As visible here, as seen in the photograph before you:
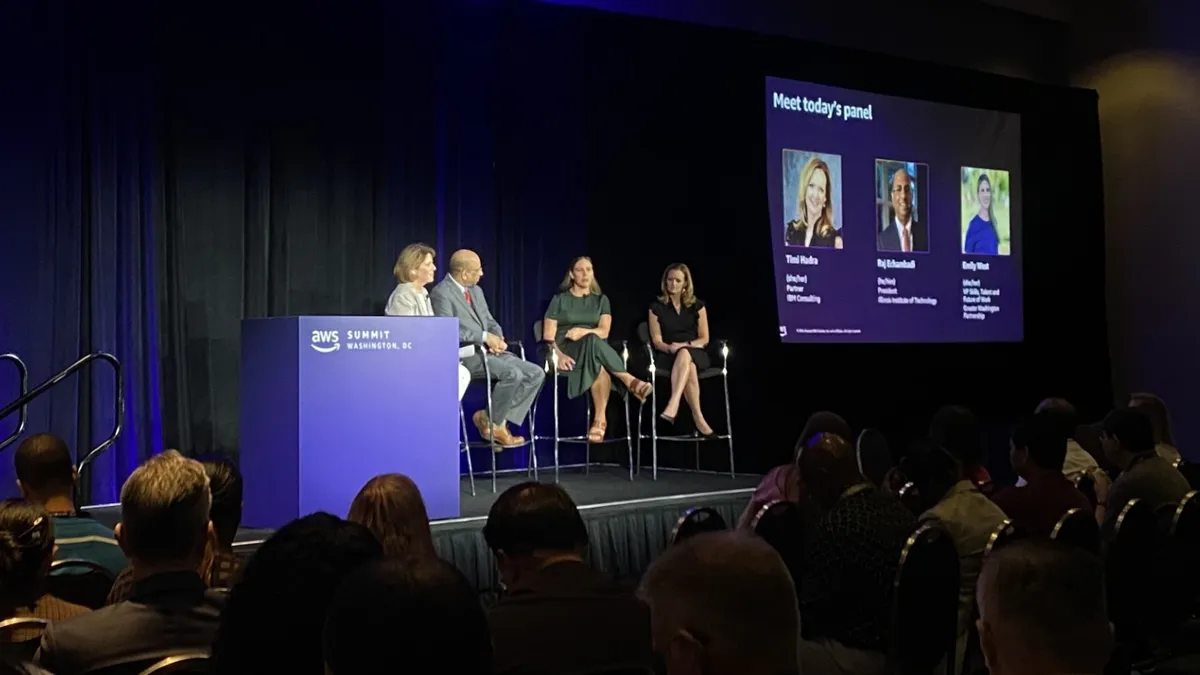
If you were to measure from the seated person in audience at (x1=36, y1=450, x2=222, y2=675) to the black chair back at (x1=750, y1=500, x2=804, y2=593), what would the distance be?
148cm

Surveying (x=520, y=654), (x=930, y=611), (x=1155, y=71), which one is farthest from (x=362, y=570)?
(x=1155, y=71)

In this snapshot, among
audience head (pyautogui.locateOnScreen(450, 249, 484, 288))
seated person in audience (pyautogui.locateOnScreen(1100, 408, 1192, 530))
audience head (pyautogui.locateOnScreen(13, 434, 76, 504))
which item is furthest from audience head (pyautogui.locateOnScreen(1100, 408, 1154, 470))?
audience head (pyautogui.locateOnScreen(13, 434, 76, 504))

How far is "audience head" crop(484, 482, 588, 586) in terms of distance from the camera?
221 cm

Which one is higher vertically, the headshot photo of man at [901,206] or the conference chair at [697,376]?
the headshot photo of man at [901,206]

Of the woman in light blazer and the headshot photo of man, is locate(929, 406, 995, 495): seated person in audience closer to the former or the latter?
the woman in light blazer

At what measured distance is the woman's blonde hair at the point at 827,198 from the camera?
7.37 m

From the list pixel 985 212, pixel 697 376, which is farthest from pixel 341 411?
pixel 985 212

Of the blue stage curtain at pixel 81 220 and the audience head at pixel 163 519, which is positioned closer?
the audience head at pixel 163 519

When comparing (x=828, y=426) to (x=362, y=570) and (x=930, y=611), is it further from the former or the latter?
(x=362, y=570)

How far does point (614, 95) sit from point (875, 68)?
1.98 meters

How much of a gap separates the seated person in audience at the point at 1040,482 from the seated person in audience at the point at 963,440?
1.06 feet

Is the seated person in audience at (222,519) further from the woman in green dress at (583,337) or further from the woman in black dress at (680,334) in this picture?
the woman in black dress at (680,334)

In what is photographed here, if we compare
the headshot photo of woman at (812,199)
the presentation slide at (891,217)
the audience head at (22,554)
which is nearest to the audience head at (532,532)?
the audience head at (22,554)

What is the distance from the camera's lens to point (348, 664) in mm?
995
